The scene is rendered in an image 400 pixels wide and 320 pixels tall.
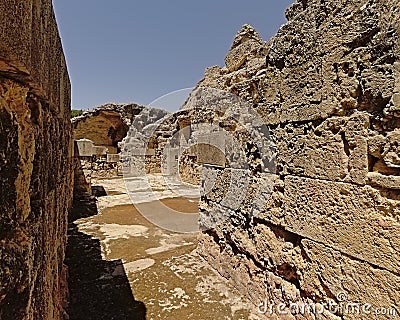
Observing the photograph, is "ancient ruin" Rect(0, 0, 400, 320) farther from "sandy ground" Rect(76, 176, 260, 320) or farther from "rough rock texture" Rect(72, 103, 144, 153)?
"rough rock texture" Rect(72, 103, 144, 153)

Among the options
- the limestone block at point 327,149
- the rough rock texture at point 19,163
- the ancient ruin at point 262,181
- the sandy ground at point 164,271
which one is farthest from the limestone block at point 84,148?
the rough rock texture at point 19,163

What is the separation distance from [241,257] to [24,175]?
2281mm

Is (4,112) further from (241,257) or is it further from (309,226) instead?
(241,257)

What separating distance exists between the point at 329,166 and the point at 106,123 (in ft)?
54.9

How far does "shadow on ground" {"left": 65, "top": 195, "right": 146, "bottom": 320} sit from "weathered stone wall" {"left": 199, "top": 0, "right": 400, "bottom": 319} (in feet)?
3.54

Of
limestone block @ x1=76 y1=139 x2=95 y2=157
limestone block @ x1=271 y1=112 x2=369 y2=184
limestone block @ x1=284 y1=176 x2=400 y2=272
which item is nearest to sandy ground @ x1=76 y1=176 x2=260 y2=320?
limestone block @ x1=284 y1=176 x2=400 y2=272

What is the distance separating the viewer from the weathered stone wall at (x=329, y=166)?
62.8 inches

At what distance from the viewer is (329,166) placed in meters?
1.88

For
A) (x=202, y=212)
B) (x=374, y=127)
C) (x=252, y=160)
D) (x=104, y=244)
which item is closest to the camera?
(x=374, y=127)

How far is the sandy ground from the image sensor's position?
2.36m

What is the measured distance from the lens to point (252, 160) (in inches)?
103

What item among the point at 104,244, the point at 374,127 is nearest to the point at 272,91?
the point at 374,127

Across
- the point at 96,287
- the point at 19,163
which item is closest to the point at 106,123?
the point at 96,287

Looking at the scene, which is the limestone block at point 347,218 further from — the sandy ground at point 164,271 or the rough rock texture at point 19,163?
the rough rock texture at point 19,163
